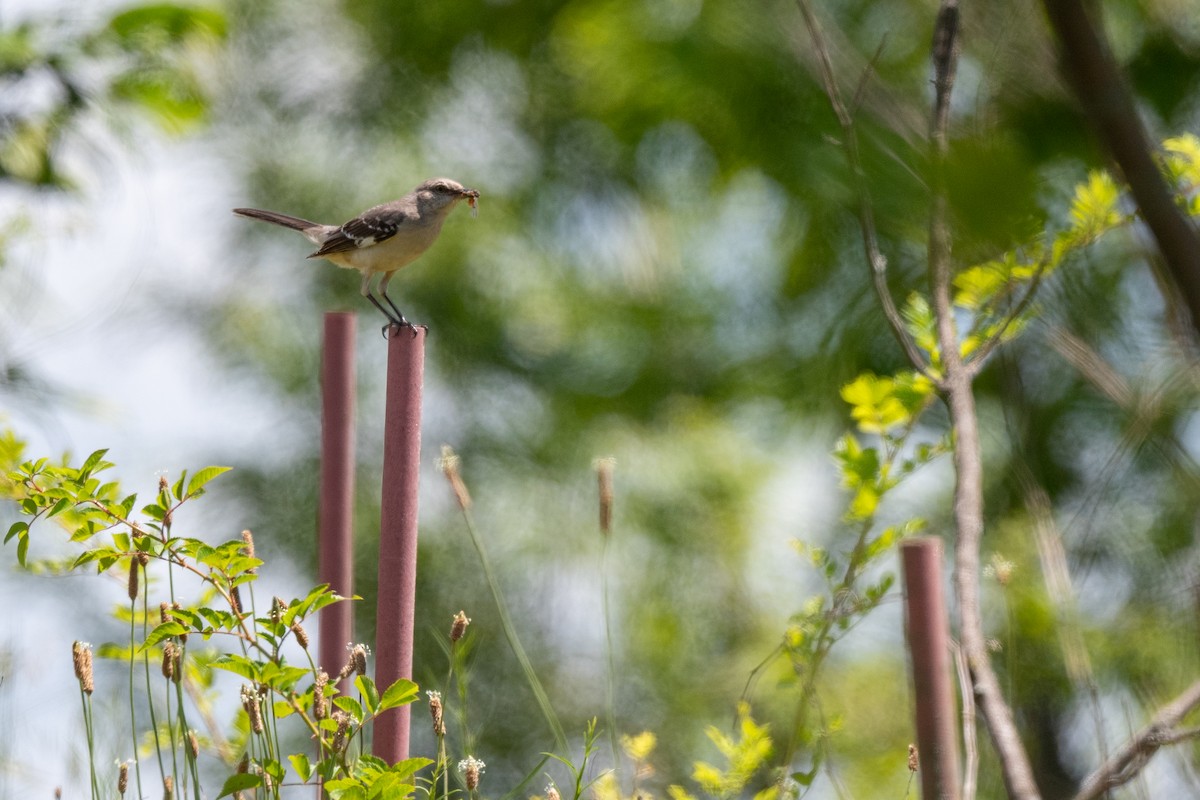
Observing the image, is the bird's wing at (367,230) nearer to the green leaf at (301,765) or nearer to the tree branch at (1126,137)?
the green leaf at (301,765)

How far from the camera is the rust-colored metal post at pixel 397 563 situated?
2.57ft

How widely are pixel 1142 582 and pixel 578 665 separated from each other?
150 centimetres

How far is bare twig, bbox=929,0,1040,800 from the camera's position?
70cm

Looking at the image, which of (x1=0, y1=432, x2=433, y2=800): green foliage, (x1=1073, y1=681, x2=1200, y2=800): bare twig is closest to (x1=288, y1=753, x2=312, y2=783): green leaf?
(x1=0, y1=432, x2=433, y2=800): green foliage

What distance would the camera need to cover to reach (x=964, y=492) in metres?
0.80

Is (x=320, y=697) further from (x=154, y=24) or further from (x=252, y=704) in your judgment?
(x=154, y=24)

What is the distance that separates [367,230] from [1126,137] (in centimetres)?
132

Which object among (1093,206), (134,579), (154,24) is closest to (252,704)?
(134,579)

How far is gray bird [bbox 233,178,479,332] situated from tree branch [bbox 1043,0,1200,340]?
Result: 1.13 m

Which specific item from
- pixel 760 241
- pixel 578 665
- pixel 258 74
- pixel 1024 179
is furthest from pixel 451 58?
pixel 1024 179

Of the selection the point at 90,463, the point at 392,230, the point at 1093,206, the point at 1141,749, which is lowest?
the point at 1141,749

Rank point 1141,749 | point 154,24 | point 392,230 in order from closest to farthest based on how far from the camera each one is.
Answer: point 1141,749 → point 392,230 → point 154,24

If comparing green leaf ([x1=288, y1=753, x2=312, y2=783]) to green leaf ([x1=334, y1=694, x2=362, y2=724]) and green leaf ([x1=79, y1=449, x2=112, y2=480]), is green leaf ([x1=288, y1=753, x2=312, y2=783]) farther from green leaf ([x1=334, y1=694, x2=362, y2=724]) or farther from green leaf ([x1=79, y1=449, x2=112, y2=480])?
green leaf ([x1=79, y1=449, x2=112, y2=480])

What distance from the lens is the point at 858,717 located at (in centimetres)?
325
